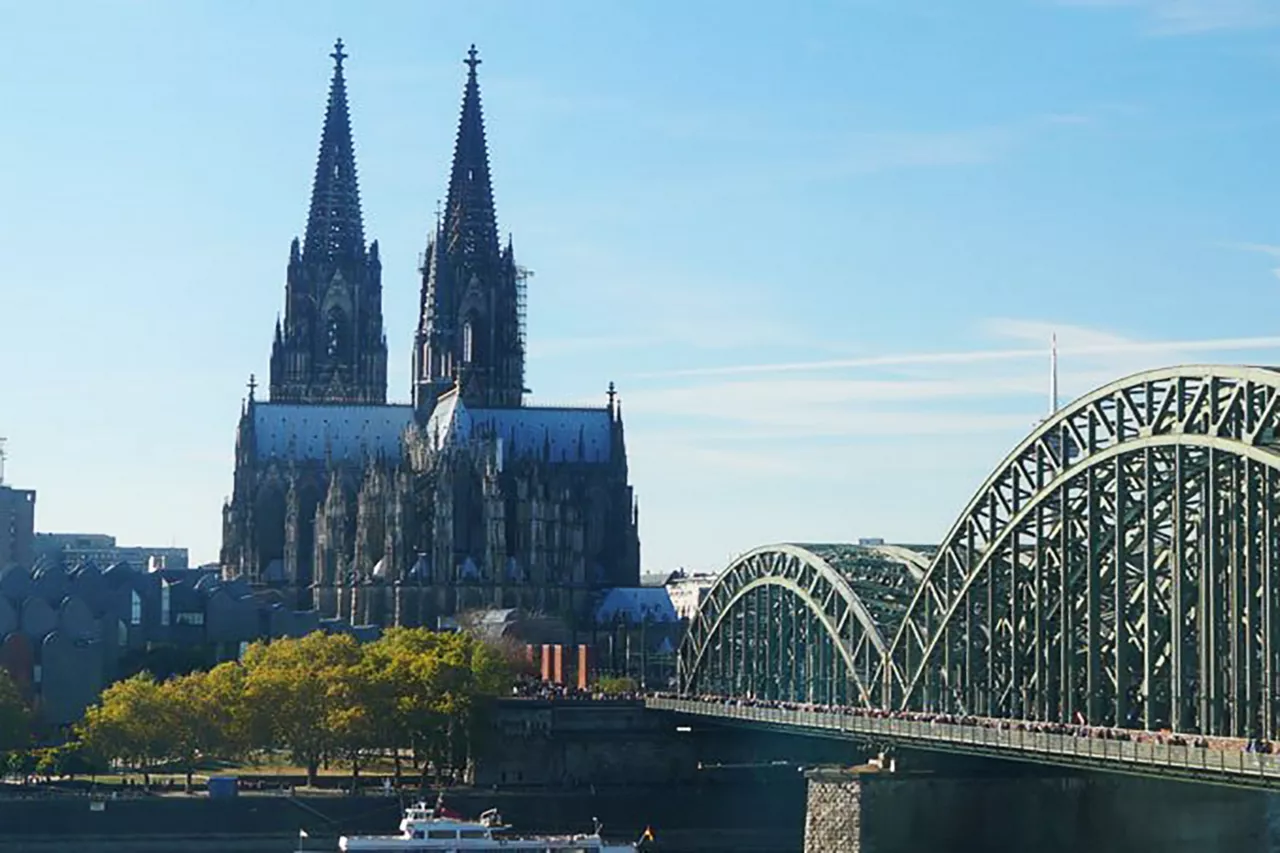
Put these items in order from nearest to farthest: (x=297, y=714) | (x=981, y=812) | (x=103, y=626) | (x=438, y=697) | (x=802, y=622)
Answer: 1. (x=981, y=812)
2. (x=802, y=622)
3. (x=297, y=714)
4. (x=438, y=697)
5. (x=103, y=626)

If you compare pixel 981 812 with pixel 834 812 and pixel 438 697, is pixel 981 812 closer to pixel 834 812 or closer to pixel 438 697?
pixel 834 812

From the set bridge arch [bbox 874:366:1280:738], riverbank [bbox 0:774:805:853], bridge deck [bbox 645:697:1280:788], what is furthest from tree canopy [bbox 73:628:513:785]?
bridge arch [bbox 874:366:1280:738]

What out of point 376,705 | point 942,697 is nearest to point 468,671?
point 376,705

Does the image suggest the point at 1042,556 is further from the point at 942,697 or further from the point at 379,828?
the point at 379,828

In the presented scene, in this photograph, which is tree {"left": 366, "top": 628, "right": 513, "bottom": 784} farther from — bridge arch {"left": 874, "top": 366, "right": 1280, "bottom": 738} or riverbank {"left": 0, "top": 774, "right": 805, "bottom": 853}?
bridge arch {"left": 874, "top": 366, "right": 1280, "bottom": 738}

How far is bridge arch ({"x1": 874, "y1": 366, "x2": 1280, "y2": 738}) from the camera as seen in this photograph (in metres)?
91.1

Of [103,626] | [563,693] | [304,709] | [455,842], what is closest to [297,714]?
[304,709]

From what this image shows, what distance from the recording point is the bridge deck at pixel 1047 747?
277ft

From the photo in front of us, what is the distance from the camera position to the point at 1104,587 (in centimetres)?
10675

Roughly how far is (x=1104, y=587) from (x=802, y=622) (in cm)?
3858

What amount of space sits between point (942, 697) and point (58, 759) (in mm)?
49714

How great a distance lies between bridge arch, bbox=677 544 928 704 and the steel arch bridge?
19cm

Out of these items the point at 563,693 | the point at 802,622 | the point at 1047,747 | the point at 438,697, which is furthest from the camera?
the point at 563,693

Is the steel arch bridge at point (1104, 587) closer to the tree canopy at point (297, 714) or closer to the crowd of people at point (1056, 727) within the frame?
the crowd of people at point (1056, 727)
